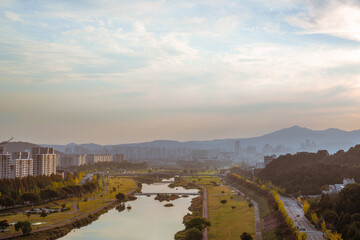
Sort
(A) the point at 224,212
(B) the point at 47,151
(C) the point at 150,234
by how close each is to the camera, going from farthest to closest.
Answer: (B) the point at 47,151 < (A) the point at 224,212 < (C) the point at 150,234

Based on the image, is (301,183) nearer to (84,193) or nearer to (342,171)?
(342,171)

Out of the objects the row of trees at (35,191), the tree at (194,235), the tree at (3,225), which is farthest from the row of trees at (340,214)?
the row of trees at (35,191)

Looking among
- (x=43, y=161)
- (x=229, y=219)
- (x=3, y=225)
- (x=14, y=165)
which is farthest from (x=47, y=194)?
(x=43, y=161)


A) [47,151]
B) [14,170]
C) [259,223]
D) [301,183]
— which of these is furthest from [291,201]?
[47,151]

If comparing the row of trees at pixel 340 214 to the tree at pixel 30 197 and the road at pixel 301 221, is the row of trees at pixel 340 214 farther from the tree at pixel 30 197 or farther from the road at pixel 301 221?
the tree at pixel 30 197

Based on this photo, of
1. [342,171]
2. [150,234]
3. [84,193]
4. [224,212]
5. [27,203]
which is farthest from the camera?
[84,193]

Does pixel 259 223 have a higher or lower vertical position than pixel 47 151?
lower

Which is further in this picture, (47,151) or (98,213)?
(47,151)

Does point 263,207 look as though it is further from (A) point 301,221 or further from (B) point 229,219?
(A) point 301,221
